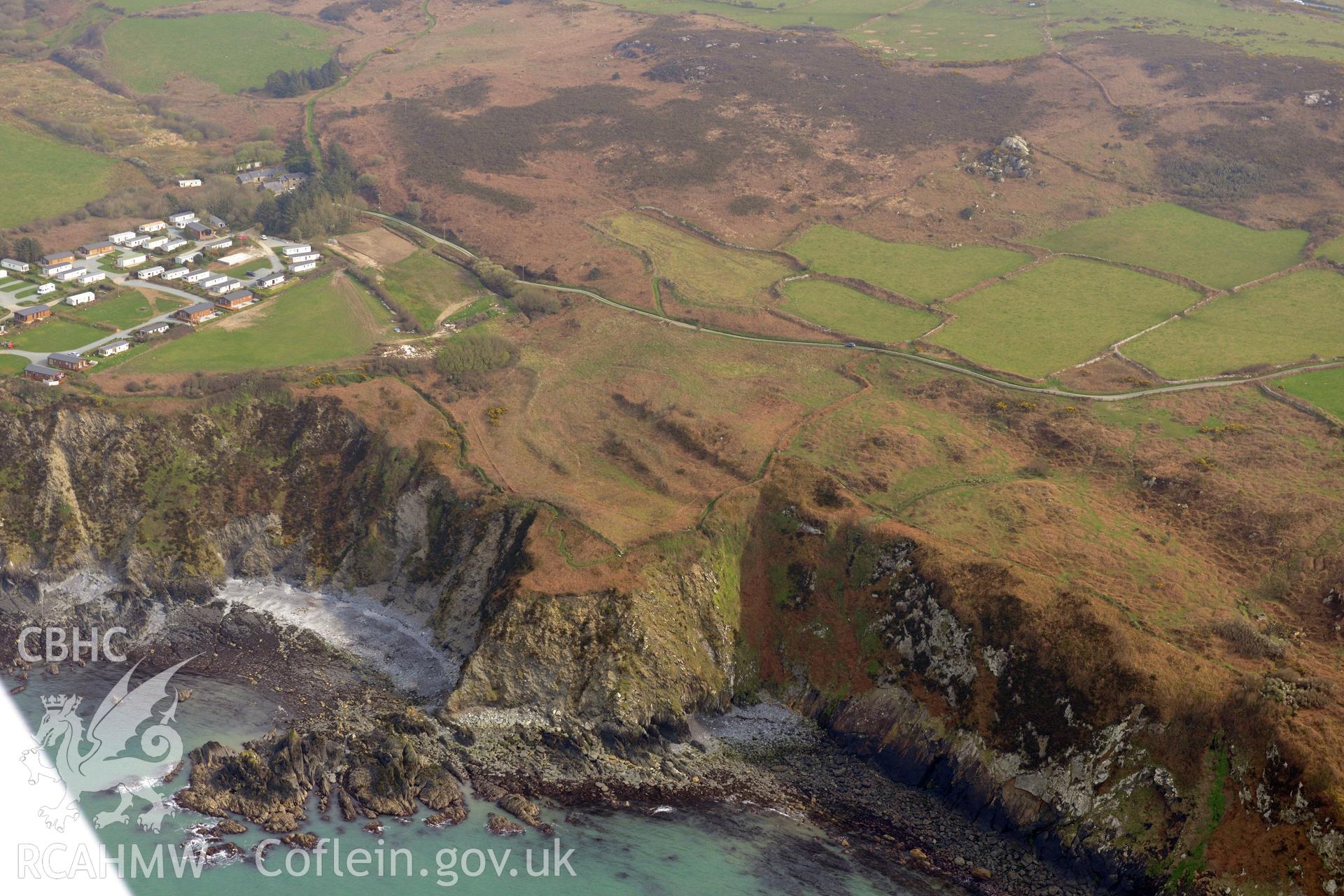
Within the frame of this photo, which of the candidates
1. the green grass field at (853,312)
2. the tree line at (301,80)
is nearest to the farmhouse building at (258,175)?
the tree line at (301,80)

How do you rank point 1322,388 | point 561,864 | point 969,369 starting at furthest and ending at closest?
point 969,369
point 1322,388
point 561,864

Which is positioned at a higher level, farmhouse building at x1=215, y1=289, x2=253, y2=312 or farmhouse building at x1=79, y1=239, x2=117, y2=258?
farmhouse building at x1=79, y1=239, x2=117, y2=258

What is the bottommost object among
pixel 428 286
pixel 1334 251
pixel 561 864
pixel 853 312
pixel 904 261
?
pixel 561 864

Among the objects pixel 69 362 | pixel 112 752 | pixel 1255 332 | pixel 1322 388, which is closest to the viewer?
pixel 112 752

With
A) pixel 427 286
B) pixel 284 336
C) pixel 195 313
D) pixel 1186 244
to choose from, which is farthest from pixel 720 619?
pixel 1186 244

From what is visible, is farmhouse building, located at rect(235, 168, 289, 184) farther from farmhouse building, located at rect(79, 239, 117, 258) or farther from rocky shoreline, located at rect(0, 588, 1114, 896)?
rocky shoreline, located at rect(0, 588, 1114, 896)

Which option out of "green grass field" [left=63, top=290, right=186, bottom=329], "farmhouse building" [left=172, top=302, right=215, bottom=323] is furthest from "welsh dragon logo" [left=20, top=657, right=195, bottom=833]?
"green grass field" [left=63, top=290, right=186, bottom=329]

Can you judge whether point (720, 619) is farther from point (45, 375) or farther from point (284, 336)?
point (45, 375)
